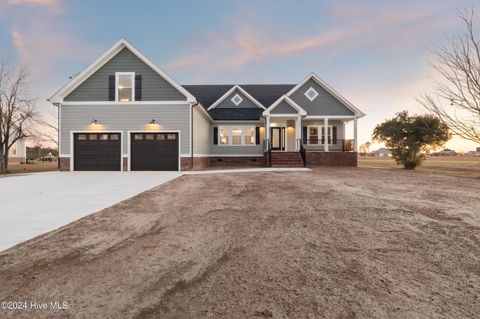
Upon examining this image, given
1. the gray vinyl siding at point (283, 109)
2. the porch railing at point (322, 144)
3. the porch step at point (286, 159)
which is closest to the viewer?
the porch step at point (286, 159)

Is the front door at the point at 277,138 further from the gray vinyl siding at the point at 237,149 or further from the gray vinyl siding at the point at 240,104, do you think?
the gray vinyl siding at the point at 240,104

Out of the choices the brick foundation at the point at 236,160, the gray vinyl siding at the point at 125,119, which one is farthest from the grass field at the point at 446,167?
the gray vinyl siding at the point at 125,119

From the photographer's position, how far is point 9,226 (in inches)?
170

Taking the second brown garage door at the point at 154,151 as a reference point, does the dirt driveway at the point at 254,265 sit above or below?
below

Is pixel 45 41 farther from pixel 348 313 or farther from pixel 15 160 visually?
pixel 15 160

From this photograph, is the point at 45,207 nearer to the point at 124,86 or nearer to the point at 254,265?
the point at 254,265

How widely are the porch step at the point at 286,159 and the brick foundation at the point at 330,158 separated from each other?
2355 millimetres

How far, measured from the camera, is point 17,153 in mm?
41656

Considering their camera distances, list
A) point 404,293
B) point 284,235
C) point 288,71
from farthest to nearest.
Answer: point 288,71 → point 284,235 → point 404,293

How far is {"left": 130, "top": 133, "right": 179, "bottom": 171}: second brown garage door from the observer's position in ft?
49.2

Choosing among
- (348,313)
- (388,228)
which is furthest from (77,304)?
(388,228)

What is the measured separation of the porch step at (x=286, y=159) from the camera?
17.3 meters

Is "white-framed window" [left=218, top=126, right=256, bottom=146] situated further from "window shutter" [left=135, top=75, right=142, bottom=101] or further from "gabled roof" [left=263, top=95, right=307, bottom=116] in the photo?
"window shutter" [left=135, top=75, right=142, bottom=101]

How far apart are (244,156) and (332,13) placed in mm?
12944
